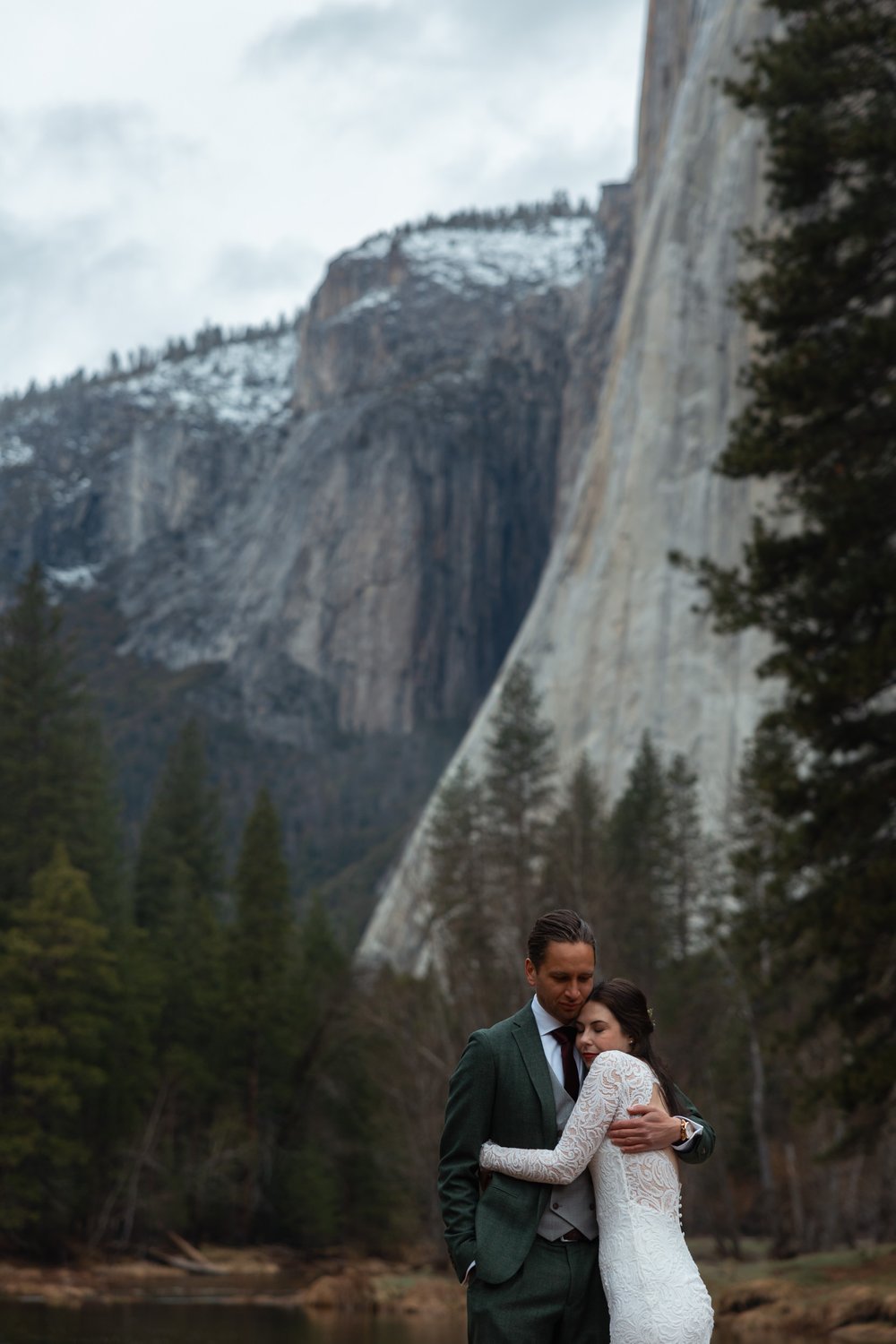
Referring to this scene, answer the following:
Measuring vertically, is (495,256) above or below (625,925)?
above

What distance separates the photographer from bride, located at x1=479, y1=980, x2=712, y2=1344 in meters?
4.55

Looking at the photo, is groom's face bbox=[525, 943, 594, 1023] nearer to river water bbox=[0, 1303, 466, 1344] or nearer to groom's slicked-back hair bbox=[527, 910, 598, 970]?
groom's slicked-back hair bbox=[527, 910, 598, 970]

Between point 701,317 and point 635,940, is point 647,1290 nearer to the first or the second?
point 635,940

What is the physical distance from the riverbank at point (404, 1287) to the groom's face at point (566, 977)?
1253cm

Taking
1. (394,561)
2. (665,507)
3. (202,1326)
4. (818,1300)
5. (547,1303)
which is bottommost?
(202,1326)

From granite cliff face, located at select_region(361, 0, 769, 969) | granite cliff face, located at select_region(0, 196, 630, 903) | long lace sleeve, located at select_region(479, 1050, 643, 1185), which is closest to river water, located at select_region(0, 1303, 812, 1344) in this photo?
long lace sleeve, located at select_region(479, 1050, 643, 1185)

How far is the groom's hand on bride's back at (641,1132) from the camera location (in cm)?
469

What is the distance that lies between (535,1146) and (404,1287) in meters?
25.2

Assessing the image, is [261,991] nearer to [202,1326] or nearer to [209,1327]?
[202,1326]

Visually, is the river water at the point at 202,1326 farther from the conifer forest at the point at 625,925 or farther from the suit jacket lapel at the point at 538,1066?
the suit jacket lapel at the point at 538,1066

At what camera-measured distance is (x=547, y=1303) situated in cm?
470

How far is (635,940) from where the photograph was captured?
4153 centimetres

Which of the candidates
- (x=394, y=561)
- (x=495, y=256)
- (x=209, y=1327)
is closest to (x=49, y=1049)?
(x=209, y=1327)

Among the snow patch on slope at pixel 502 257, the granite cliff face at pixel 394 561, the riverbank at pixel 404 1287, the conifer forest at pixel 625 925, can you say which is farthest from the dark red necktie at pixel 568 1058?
the snow patch on slope at pixel 502 257
